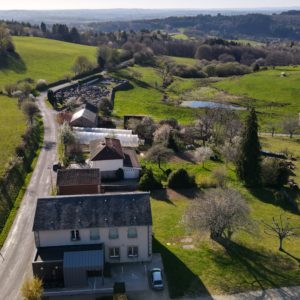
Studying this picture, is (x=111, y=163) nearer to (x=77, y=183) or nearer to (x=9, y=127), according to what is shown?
(x=77, y=183)

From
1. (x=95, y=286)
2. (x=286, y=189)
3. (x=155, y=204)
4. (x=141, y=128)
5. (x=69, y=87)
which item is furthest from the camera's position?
(x=69, y=87)

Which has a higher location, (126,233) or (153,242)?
(126,233)

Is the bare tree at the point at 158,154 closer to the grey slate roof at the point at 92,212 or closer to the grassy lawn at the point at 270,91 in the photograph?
the grey slate roof at the point at 92,212

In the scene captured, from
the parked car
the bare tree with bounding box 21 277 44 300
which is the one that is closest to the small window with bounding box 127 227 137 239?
the parked car

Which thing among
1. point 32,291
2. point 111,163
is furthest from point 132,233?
point 111,163

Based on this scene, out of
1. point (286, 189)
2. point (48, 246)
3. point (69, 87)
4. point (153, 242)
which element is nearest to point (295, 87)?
point (69, 87)

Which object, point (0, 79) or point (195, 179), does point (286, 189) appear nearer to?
point (195, 179)

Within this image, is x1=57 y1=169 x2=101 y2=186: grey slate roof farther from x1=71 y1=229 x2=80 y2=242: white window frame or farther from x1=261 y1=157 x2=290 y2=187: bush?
x1=261 y1=157 x2=290 y2=187: bush
